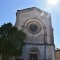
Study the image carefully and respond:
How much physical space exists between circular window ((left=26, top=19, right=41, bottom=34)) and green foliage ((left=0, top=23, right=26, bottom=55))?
13.2 feet

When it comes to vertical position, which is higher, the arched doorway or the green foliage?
the green foliage

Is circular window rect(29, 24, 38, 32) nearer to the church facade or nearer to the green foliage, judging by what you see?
the church facade

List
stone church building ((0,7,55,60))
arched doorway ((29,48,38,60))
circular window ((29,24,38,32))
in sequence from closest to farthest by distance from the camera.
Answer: stone church building ((0,7,55,60))
arched doorway ((29,48,38,60))
circular window ((29,24,38,32))

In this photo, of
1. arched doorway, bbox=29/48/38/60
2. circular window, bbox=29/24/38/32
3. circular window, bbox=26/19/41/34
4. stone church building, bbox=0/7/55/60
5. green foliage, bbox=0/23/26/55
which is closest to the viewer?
green foliage, bbox=0/23/26/55

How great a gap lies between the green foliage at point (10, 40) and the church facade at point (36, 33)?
308 centimetres

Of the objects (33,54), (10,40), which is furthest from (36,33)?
(10,40)

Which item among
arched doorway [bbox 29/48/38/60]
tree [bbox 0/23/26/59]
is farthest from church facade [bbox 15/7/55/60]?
tree [bbox 0/23/26/59]

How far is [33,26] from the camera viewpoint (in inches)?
1153

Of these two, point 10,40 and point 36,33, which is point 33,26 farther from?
point 10,40

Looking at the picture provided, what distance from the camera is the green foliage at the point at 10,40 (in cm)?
2321

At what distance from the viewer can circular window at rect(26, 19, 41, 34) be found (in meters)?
28.8

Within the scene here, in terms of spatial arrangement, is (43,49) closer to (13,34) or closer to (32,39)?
(32,39)

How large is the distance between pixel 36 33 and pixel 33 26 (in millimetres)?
1409

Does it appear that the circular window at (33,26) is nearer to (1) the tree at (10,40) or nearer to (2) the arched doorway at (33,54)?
(2) the arched doorway at (33,54)
